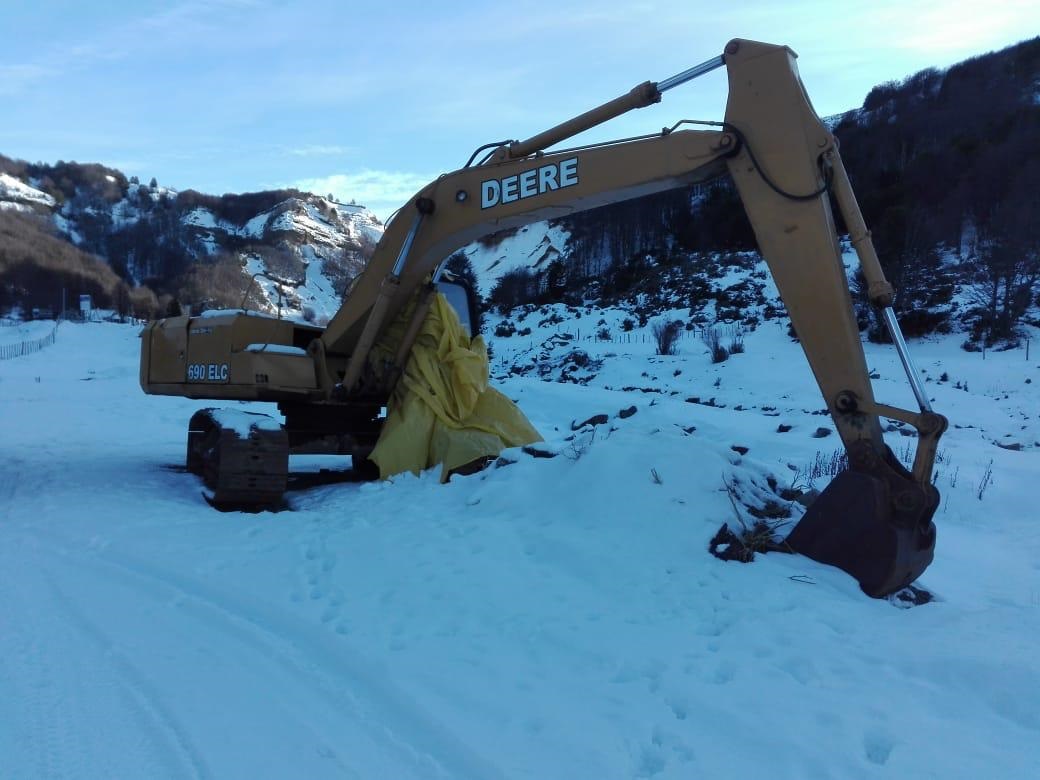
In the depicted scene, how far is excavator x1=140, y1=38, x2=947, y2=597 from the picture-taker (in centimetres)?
446

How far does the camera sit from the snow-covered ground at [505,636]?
108 inches

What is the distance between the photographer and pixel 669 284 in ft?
96.9

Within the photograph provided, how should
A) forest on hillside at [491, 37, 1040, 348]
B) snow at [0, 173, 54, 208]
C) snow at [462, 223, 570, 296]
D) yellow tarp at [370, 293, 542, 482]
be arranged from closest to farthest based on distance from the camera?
yellow tarp at [370, 293, 542, 482], forest on hillside at [491, 37, 1040, 348], snow at [462, 223, 570, 296], snow at [0, 173, 54, 208]

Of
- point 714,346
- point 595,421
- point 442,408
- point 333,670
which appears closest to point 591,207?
point 442,408

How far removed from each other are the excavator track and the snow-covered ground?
306 millimetres

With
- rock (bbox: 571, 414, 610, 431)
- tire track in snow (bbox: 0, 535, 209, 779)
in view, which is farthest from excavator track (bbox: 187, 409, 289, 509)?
rock (bbox: 571, 414, 610, 431)

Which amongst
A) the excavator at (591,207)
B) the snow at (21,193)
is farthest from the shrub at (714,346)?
the snow at (21,193)

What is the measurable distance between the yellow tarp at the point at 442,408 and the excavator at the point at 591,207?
5.3 inches

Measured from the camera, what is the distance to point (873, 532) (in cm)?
434

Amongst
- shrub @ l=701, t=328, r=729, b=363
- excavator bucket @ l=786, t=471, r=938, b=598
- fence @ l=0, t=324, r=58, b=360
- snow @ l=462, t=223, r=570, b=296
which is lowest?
fence @ l=0, t=324, r=58, b=360

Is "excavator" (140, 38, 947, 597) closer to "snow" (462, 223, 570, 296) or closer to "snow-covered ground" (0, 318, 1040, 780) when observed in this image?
"snow-covered ground" (0, 318, 1040, 780)

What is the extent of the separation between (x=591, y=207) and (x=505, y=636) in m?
3.79

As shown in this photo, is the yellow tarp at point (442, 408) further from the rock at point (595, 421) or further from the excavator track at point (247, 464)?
the rock at point (595, 421)

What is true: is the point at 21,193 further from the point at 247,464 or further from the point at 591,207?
the point at 591,207
